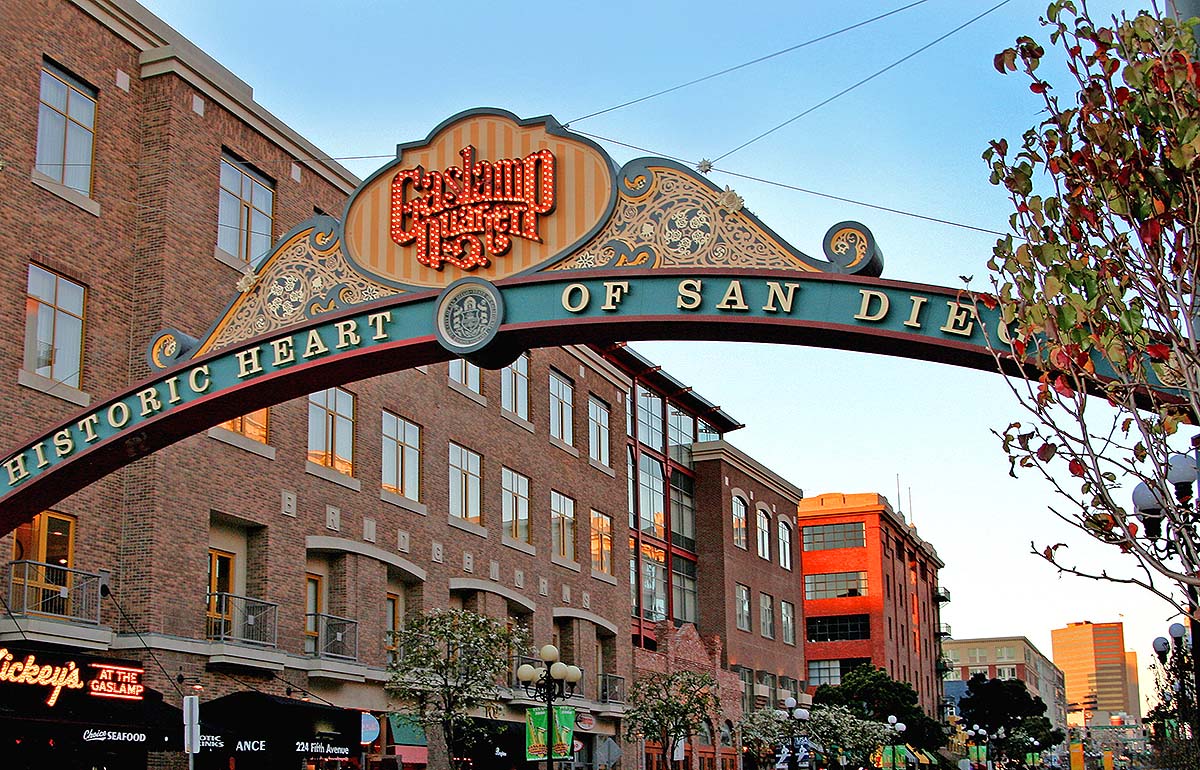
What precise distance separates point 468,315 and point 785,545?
6150cm

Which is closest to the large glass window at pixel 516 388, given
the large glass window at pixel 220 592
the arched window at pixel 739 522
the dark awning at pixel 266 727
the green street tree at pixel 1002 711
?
the large glass window at pixel 220 592

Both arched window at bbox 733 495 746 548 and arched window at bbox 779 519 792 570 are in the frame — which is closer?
arched window at bbox 733 495 746 548

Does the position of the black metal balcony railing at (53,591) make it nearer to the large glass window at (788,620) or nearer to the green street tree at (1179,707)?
the green street tree at (1179,707)

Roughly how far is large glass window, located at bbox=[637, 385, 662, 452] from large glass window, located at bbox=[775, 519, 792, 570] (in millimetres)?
13242

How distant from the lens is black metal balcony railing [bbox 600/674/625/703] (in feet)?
160

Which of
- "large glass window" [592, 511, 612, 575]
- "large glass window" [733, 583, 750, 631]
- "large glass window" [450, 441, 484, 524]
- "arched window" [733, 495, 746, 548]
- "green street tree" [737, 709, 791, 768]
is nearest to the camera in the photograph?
"large glass window" [450, 441, 484, 524]

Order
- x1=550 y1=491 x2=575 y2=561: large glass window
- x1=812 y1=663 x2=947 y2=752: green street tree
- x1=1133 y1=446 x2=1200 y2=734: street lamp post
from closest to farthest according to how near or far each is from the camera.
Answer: x1=1133 y1=446 x2=1200 y2=734: street lamp post → x1=550 y1=491 x2=575 y2=561: large glass window → x1=812 y1=663 x2=947 y2=752: green street tree

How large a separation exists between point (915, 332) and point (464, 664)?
2053cm

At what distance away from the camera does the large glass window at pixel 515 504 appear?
42.9 metres

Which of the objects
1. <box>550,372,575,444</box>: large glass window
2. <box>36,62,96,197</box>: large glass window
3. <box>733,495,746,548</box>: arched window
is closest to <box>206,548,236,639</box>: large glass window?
<box>36,62,96,197</box>: large glass window

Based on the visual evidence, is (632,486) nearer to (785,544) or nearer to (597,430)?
(597,430)

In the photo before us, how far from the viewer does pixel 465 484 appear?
40750mm

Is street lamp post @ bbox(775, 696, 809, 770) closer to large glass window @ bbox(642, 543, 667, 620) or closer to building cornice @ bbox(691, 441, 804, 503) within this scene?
large glass window @ bbox(642, 543, 667, 620)

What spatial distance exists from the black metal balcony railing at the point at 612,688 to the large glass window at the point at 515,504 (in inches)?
293
